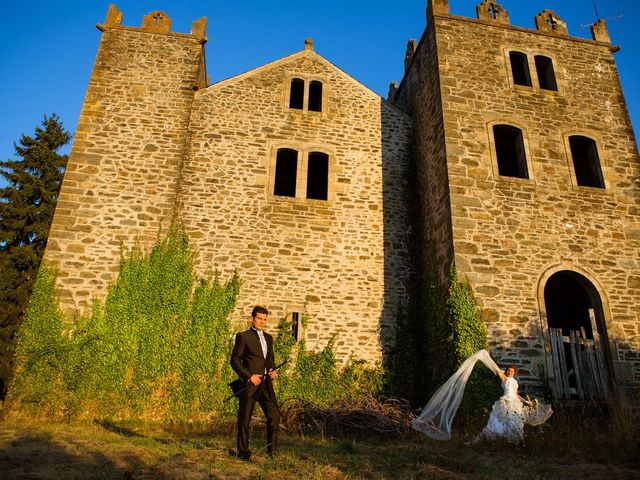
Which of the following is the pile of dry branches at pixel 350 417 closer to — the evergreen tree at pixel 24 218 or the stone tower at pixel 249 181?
the stone tower at pixel 249 181

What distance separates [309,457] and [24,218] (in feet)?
48.3

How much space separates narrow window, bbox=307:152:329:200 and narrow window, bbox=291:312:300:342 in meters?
3.99

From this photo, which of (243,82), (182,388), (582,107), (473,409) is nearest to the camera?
(473,409)

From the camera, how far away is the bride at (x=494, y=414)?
7143 millimetres

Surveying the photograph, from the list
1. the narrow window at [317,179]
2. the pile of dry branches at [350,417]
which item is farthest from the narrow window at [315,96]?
the pile of dry branches at [350,417]

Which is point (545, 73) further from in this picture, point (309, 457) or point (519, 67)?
point (309, 457)

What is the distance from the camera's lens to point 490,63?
491 inches

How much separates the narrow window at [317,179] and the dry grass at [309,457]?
294 inches

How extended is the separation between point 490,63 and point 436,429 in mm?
9857

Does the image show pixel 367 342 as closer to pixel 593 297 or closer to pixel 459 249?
pixel 459 249

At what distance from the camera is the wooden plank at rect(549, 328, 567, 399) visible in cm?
916

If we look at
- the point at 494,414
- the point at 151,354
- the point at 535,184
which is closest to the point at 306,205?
the point at 151,354

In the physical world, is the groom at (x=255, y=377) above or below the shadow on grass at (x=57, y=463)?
above

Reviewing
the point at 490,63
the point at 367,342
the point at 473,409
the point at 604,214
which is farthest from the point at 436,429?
the point at 490,63
